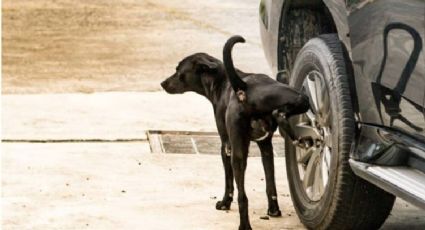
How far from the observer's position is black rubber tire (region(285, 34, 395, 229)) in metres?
5.62

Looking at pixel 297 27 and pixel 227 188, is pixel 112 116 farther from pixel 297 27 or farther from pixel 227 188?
pixel 297 27

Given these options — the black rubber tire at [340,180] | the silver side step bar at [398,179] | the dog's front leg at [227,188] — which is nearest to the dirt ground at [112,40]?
the dog's front leg at [227,188]

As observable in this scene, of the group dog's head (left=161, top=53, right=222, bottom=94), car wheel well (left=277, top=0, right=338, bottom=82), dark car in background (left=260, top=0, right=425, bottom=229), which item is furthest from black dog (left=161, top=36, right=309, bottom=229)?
car wheel well (left=277, top=0, right=338, bottom=82)

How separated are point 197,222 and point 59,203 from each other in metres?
0.91

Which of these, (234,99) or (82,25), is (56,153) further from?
(82,25)

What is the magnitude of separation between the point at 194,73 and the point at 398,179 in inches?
79.0

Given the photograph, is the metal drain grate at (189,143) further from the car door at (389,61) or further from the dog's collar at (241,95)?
the car door at (389,61)

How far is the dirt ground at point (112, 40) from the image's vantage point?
450 inches

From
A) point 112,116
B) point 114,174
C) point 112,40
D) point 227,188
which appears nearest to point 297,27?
point 227,188

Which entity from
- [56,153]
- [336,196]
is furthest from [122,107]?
[336,196]

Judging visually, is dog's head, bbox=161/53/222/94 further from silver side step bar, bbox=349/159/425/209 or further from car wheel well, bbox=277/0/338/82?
silver side step bar, bbox=349/159/425/209

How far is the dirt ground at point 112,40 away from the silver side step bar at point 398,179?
18.2ft

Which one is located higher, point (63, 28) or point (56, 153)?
point (56, 153)

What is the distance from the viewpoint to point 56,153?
8.35 metres
